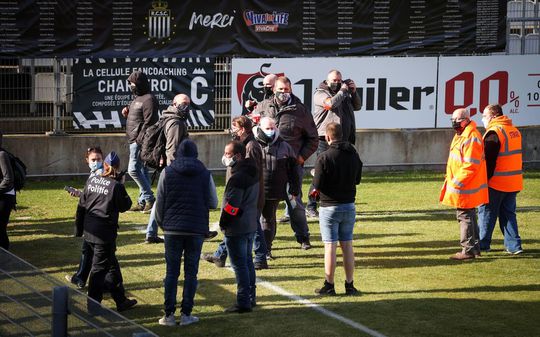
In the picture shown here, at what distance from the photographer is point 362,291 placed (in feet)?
36.4

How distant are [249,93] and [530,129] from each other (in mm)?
5860

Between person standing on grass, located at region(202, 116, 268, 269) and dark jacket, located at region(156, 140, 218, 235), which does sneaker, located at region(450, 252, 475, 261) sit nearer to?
person standing on grass, located at region(202, 116, 268, 269)

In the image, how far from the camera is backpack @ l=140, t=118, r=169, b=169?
13086mm

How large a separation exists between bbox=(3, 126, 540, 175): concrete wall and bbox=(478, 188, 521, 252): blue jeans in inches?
259

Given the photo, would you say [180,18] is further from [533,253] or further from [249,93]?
[533,253]

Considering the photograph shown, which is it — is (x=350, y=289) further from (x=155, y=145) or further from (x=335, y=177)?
(x=155, y=145)

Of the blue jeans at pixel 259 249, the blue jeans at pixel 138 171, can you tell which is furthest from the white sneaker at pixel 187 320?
the blue jeans at pixel 138 171

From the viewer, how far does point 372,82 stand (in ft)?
65.0

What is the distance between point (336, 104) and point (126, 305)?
17.6ft

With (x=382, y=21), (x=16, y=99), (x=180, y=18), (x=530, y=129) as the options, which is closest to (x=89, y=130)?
(x=16, y=99)

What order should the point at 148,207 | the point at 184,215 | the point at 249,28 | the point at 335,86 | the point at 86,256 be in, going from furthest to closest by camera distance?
1. the point at 249,28
2. the point at 148,207
3. the point at 335,86
4. the point at 86,256
5. the point at 184,215

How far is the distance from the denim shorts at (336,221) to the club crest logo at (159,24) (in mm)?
9010

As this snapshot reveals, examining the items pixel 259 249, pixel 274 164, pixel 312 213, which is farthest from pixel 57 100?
pixel 259 249

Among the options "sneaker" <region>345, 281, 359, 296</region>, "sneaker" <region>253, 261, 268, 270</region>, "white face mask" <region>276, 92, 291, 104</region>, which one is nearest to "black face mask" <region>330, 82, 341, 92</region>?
"white face mask" <region>276, 92, 291, 104</region>
